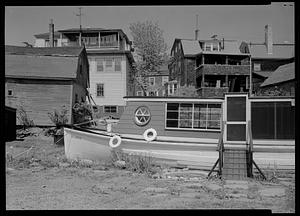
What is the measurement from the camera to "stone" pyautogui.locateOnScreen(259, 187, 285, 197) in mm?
6605

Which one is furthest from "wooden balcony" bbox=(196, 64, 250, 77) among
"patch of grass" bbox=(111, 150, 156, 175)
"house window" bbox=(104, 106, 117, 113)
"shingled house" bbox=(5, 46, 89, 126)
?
"patch of grass" bbox=(111, 150, 156, 175)

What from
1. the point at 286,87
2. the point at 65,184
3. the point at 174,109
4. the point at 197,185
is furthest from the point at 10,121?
the point at 286,87

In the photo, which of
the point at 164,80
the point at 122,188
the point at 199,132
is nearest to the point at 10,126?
the point at 122,188

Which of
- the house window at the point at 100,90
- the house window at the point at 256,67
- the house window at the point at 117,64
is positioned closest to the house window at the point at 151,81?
the house window at the point at 117,64

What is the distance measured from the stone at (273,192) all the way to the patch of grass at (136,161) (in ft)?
9.26

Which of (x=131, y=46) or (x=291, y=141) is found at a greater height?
(x=131, y=46)

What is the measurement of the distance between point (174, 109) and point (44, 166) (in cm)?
381

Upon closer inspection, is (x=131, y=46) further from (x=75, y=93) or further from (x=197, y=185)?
(x=197, y=185)

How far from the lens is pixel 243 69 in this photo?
1742 cm

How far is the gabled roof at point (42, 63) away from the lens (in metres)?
8.43

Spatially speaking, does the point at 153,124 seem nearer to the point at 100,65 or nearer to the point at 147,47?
the point at 147,47

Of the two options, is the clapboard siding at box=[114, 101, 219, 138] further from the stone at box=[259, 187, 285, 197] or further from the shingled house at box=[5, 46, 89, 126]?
the stone at box=[259, 187, 285, 197]
